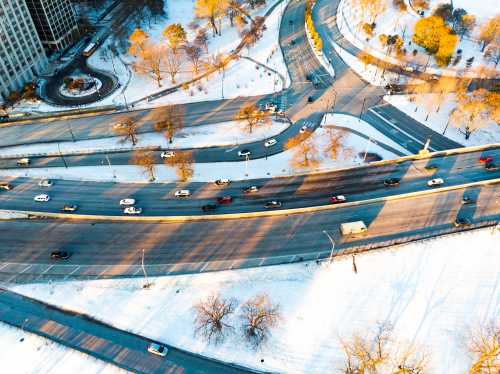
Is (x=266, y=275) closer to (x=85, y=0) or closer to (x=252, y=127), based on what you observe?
(x=252, y=127)

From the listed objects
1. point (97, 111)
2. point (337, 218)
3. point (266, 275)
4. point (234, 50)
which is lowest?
point (266, 275)

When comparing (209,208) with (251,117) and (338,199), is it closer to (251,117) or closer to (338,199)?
(338,199)

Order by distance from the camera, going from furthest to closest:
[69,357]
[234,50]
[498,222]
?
[234,50], [498,222], [69,357]

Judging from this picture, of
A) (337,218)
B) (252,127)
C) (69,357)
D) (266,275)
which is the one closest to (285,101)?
(252,127)

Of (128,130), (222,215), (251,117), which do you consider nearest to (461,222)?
(222,215)

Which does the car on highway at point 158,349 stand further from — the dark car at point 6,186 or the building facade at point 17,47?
the building facade at point 17,47

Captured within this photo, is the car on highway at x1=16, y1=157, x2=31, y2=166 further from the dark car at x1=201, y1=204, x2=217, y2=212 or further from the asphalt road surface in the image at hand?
the dark car at x1=201, y1=204, x2=217, y2=212
